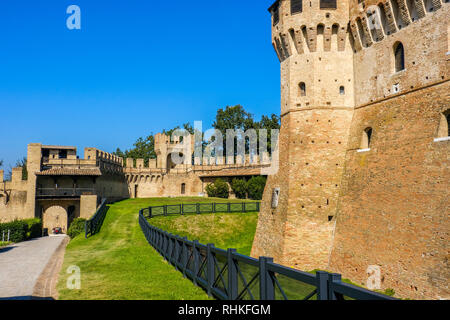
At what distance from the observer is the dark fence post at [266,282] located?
6109mm

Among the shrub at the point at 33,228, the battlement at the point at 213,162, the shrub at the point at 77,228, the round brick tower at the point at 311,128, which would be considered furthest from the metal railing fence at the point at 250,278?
the battlement at the point at 213,162

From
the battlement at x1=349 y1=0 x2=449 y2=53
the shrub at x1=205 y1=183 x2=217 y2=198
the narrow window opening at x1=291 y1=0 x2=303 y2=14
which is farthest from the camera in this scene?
the shrub at x1=205 y1=183 x2=217 y2=198

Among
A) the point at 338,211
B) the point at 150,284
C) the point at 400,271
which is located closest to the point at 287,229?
the point at 338,211

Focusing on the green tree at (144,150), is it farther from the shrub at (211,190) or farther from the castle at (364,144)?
the castle at (364,144)

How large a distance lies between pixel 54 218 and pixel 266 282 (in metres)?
33.3

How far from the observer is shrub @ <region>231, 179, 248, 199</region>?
40.2 meters

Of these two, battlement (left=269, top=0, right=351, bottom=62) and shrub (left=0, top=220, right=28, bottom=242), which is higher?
battlement (left=269, top=0, right=351, bottom=62)

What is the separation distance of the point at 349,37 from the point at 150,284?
674 inches

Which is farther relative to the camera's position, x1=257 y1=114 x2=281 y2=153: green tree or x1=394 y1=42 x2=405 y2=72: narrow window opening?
x1=257 y1=114 x2=281 y2=153: green tree

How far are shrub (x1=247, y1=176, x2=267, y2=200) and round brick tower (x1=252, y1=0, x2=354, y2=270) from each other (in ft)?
54.4

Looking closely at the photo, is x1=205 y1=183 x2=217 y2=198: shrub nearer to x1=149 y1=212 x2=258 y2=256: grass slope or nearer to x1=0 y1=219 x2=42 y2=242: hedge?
x1=149 y1=212 x2=258 y2=256: grass slope

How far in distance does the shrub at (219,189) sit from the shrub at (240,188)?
4.51 ft

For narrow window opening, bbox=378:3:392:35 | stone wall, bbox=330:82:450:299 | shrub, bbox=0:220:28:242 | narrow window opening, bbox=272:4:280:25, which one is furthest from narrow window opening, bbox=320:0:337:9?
shrub, bbox=0:220:28:242
